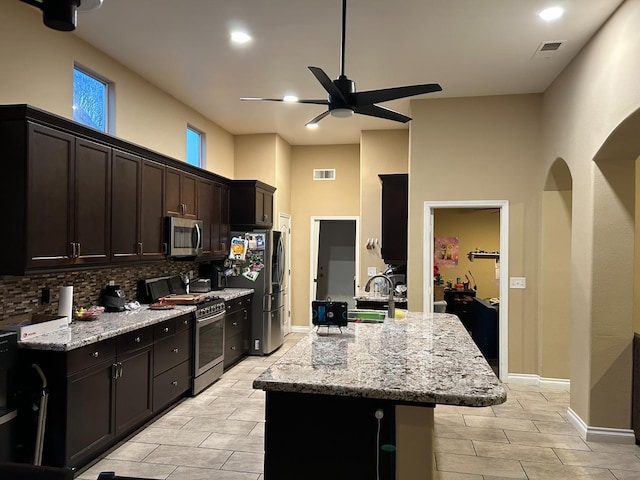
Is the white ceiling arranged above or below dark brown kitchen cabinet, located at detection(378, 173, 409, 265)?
above

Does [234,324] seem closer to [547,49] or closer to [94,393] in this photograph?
[94,393]

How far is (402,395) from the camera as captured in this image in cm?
192

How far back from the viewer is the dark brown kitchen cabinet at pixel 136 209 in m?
3.99

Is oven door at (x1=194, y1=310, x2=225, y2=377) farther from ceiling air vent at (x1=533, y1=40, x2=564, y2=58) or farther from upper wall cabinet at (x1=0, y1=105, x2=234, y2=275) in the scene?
ceiling air vent at (x1=533, y1=40, x2=564, y2=58)

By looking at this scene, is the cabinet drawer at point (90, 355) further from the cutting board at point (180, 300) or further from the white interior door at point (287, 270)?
the white interior door at point (287, 270)

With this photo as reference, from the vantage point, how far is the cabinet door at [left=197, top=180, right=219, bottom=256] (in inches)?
224

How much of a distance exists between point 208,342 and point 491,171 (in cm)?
381

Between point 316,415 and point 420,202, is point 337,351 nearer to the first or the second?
point 316,415

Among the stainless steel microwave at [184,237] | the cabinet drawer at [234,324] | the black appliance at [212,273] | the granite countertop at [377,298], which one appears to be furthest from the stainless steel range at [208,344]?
the granite countertop at [377,298]

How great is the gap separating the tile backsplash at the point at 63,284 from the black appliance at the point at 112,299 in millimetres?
51

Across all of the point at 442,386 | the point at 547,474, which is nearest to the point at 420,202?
the point at 547,474

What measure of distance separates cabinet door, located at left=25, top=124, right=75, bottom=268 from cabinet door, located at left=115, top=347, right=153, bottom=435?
93 centimetres

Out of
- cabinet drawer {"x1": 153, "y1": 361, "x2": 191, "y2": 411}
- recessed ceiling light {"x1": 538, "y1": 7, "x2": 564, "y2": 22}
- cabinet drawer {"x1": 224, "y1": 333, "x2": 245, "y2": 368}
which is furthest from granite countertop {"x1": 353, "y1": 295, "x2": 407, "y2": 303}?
recessed ceiling light {"x1": 538, "y1": 7, "x2": 564, "y2": 22}

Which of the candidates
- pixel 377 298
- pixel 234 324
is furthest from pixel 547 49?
pixel 234 324
